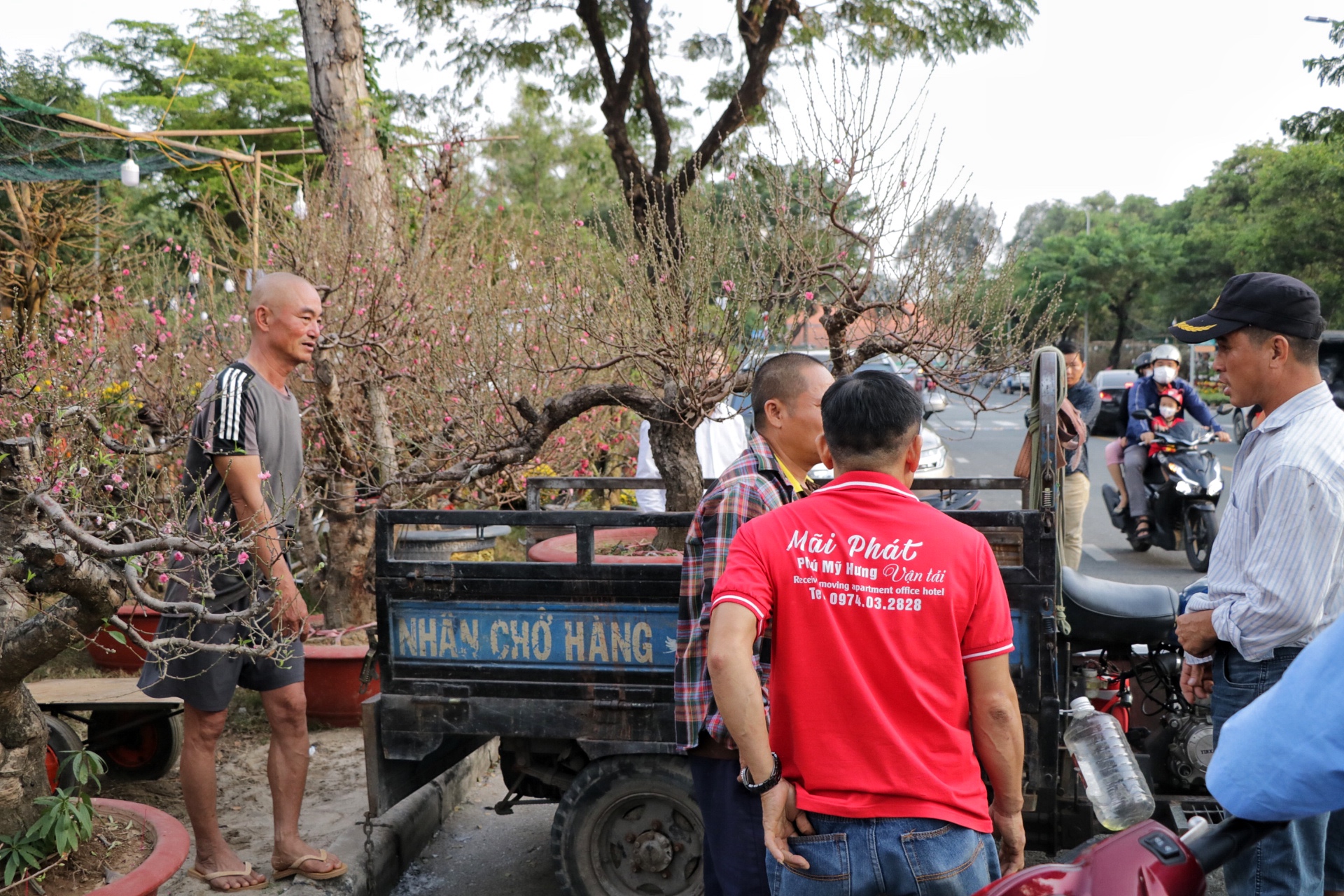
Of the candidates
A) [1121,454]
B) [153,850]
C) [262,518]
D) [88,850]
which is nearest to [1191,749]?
[262,518]

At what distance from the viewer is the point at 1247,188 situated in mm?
40219

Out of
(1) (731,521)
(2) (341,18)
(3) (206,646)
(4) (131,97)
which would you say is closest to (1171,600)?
(1) (731,521)

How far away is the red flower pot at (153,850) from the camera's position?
286 cm

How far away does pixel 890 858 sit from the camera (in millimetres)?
1927

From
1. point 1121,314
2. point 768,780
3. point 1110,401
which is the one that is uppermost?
point 1121,314

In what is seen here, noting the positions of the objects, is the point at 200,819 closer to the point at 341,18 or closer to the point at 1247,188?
the point at 341,18

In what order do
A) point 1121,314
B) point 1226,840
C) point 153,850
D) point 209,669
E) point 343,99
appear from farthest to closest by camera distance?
point 1121,314
point 343,99
point 209,669
point 153,850
point 1226,840

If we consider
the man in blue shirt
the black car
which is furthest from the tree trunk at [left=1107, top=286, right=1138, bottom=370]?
the man in blue shirt

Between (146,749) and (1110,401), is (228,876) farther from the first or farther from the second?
(1110,401)

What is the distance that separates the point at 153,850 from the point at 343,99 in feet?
20.6

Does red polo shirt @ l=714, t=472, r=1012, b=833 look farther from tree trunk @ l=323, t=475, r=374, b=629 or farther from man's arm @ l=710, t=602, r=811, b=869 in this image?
tree trunk @ l=323, t=475, r=374, b=629

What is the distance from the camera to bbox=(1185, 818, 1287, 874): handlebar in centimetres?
125

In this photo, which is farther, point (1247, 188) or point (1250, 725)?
point (1247, 188)

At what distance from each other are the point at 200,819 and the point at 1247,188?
4505 centimetres
